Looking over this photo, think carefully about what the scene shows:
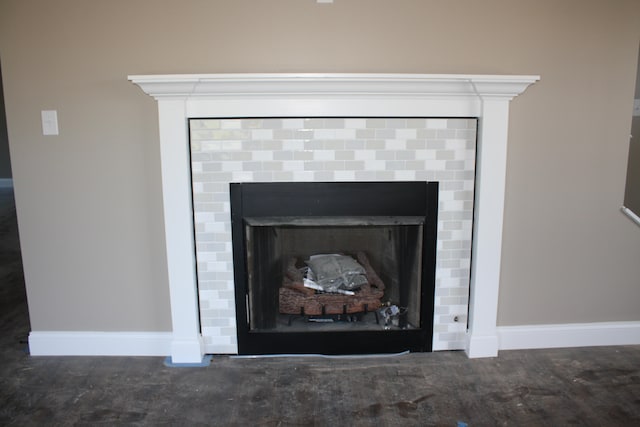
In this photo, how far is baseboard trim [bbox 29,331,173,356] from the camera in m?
2.45

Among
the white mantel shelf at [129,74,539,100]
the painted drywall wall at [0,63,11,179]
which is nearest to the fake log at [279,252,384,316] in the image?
the white mantel shelf at [129,74,539,100]

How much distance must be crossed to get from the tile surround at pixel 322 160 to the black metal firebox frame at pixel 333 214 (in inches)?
1.7

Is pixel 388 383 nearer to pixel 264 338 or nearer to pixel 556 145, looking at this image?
pixel 264 338

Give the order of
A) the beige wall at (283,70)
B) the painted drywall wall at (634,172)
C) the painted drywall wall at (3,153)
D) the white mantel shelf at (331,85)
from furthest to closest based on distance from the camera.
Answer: the painted drywall wall at (3,153), the painted drywall wall at (634,172), the beige wall at (283,70), the white mantel shelf at (331,85)

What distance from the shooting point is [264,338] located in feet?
7.93

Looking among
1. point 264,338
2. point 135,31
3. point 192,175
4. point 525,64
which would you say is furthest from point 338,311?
point 135,31

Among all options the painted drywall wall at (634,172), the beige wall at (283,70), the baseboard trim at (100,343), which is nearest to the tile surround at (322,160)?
the beige wall at (283,70)

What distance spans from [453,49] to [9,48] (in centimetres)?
219

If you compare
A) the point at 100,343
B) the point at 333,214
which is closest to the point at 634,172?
the point at 333,214

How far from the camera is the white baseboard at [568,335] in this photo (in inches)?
98.3

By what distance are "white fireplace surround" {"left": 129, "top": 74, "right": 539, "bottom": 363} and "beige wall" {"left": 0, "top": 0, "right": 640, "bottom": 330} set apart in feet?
0.40

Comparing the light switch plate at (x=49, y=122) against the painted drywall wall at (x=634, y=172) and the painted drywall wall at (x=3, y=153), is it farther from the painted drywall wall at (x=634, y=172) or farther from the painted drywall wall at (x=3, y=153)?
the painted drywall wall at (x=3, y=153)

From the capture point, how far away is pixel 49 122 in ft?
7.41

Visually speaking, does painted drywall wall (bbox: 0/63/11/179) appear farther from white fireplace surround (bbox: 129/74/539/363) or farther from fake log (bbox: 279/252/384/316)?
fake log (bbox: 279/252/384/316)
